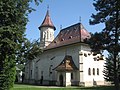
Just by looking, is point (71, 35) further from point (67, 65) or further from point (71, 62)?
point (67, 65)

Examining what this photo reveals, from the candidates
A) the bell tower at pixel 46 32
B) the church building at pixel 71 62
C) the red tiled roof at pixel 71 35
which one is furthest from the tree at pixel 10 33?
the bell tower at pixel 46 32

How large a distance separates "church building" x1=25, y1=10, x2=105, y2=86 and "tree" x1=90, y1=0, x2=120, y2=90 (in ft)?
49.0

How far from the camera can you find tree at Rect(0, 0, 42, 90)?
2119 cm

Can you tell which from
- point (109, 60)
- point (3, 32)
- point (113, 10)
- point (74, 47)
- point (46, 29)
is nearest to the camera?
point (3, 32)

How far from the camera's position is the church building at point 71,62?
4697 centimetres

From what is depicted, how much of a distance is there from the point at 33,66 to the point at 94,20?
4166 cm

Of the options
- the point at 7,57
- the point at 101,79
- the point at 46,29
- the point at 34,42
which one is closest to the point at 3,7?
the point at 7,57

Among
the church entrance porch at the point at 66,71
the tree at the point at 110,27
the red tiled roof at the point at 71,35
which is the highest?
the red tiled roof at the point at 71,35

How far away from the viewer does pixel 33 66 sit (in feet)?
216

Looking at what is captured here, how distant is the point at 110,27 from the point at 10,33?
1060 cm

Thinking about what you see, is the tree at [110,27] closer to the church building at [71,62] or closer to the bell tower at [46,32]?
the church building at [71,62]

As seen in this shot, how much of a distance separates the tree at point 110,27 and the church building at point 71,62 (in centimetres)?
1493

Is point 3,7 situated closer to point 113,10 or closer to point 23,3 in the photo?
point 23,3

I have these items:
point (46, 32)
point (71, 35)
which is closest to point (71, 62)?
point (71, 35)
